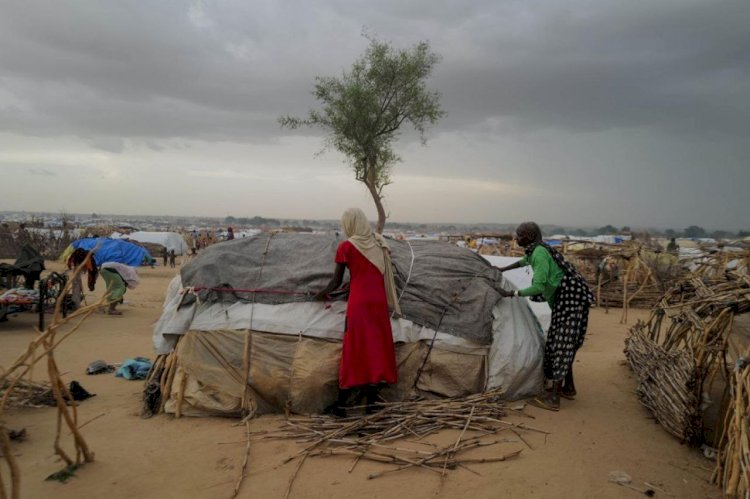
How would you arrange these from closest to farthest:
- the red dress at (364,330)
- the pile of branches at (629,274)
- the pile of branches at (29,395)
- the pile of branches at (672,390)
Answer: the pile of branches at (672,390)
the red dress at (364,330)
the pile of branches at (29,395)
the pile of branches at (629,274)

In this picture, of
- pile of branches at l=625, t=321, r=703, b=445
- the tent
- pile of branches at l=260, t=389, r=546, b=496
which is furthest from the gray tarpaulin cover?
the tent

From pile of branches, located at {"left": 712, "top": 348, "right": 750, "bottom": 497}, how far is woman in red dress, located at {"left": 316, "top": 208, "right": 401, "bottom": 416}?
7.73 ft

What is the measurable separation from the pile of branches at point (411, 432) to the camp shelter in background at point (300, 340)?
0.27m

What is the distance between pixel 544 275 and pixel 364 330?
1.70m

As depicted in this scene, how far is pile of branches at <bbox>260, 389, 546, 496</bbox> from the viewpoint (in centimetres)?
361

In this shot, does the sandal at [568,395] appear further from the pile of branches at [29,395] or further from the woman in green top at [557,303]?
the pile of branches at [29,395]

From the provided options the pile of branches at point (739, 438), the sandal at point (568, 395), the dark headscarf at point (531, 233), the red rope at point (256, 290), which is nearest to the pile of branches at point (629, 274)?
the sandal at point (568, 395)

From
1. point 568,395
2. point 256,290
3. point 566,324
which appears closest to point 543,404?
point 568,395

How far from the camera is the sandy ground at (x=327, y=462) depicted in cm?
332

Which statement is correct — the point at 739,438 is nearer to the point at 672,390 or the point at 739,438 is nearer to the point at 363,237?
the point at 672,390

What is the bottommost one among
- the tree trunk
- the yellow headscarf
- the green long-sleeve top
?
the green long-sleeve top

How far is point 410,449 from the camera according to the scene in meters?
3.73

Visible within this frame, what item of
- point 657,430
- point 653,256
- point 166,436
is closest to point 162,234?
point 653,256

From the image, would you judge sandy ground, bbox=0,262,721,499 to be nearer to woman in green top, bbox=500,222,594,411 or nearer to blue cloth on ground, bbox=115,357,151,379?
woman in green top, bbox=500,222,594,411
